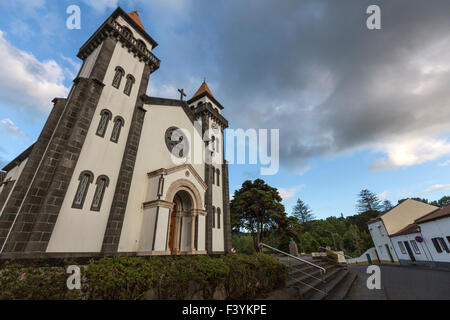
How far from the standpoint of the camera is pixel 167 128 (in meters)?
13.7

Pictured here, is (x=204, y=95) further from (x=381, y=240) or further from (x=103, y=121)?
(x=381, y=240)

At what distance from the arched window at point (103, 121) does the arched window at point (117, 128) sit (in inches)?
16.8

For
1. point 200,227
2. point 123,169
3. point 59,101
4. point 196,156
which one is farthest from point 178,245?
point 59,101

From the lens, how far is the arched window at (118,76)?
458 inches

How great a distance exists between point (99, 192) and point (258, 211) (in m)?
21.5

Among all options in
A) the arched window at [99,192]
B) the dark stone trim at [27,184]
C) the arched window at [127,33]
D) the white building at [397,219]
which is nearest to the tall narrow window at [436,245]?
the white building at [397,219]

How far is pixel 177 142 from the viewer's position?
1422 centimetres

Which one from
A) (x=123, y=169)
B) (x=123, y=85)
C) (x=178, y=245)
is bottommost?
(x=178, y=245)

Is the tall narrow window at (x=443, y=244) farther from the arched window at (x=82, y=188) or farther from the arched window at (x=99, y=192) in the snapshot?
the arched window at (x=82, y=188)

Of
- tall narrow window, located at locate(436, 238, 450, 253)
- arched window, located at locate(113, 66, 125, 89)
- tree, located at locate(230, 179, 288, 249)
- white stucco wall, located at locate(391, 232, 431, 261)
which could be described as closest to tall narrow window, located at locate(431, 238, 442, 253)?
tall narrow window, located at locate(436, 238, 450, 253)

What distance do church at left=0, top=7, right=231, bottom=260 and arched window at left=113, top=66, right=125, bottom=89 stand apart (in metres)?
0.07

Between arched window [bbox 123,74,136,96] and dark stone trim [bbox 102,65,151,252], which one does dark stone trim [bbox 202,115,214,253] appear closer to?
dark stone trim [bbox 102,65,151,252]
